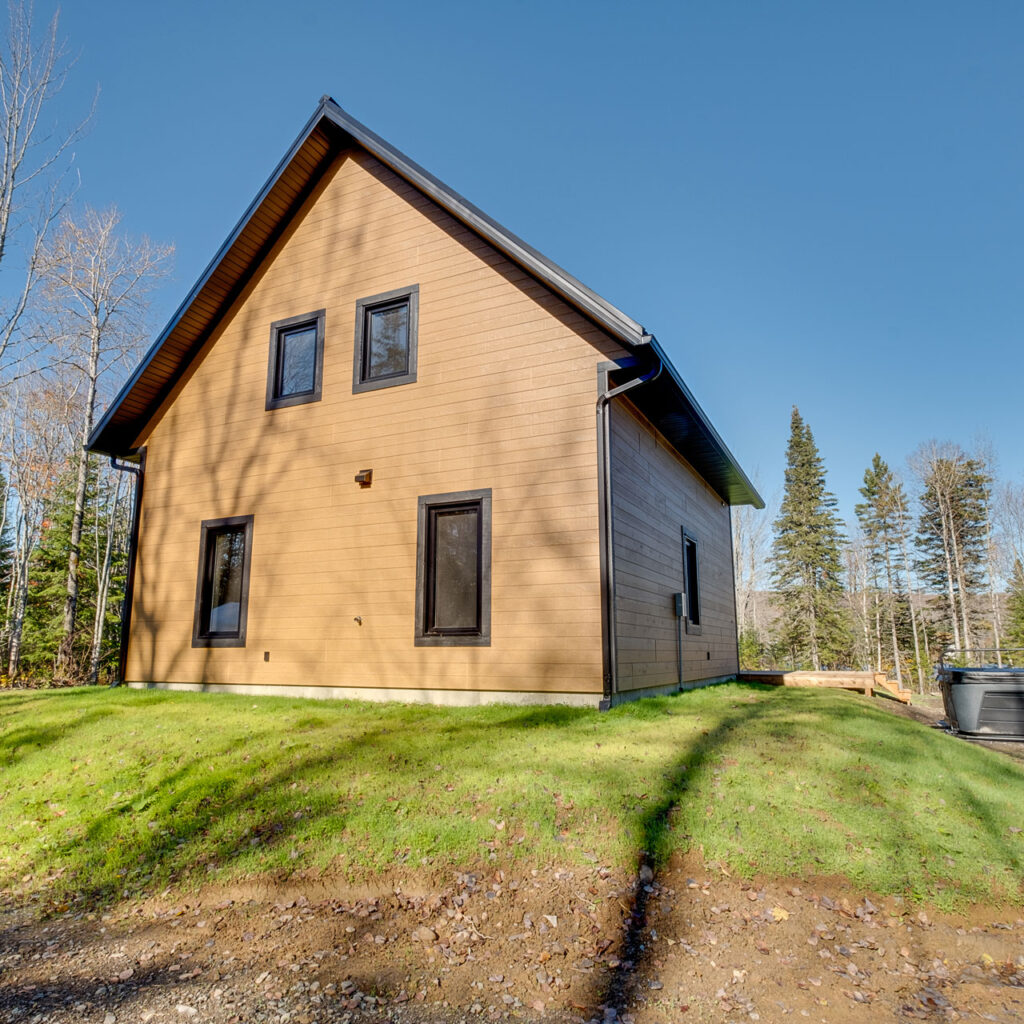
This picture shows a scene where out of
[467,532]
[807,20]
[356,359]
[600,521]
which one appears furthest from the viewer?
[807,20]

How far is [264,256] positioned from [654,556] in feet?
23.8

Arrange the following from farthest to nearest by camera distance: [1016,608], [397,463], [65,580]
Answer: [1016,608]
[65,580]
[397,463]

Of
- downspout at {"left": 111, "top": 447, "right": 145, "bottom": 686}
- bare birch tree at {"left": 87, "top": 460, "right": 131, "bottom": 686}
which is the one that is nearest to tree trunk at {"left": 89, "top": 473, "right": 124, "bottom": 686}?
bare birch tree at {"left": 87, "top": 460, "right": 131, "bottom": 686}

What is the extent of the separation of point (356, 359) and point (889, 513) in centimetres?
3171

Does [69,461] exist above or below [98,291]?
below

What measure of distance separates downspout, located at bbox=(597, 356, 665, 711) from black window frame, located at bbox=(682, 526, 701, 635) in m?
3.99

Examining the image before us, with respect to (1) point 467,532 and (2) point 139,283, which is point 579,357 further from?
(2) point 139,283

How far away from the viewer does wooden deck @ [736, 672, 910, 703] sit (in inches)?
489

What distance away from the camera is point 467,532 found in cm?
770

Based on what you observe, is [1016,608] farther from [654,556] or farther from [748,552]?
[654,556]

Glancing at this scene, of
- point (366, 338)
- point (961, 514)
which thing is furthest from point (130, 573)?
point (961, 514)

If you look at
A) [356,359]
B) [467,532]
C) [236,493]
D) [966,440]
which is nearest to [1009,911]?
[467,532]

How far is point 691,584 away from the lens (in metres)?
11.2

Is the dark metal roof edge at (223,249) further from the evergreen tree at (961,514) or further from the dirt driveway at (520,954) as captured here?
the evergreen tree at (961,514)
